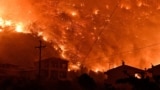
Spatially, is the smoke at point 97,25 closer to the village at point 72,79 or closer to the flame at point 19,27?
the flame at point 19,27

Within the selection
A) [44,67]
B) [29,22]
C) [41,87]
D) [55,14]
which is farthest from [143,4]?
[41,87]

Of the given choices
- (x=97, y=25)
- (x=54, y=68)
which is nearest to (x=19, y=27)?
(x=97, y=25)

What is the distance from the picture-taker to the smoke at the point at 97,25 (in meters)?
86.3

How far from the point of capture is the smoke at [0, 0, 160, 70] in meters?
86.3

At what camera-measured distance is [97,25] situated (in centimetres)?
9425

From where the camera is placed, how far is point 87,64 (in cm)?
7794

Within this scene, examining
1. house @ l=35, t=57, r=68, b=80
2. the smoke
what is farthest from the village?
the smoke

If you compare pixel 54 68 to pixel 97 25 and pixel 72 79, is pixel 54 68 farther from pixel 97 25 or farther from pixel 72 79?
pixel 97 25

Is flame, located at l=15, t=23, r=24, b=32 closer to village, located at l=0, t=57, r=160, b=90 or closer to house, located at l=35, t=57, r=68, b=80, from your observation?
village, located at l=0, t=57, r=160, b=90

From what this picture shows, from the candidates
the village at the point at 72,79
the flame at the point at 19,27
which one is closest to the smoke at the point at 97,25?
the flame at the point at 19,27

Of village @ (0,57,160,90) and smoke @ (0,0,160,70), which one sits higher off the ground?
smoke @ (0,0,160,70)

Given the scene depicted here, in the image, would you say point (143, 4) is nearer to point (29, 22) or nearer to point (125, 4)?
point (125, 4)

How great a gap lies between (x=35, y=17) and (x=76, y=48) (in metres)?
17.6

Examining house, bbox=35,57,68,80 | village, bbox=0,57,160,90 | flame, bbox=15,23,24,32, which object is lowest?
village, bbox=0,57,160,90
